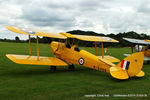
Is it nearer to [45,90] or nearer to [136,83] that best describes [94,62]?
[136,83]

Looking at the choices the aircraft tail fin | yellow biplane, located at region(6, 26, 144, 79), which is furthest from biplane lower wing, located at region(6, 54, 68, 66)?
the aircraft tail fin

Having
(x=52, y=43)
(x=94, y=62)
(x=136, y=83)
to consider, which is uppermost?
(x=52, y=43)

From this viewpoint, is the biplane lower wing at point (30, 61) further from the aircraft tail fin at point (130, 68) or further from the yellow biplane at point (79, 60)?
the aircraft tail fin at point (130, 68)

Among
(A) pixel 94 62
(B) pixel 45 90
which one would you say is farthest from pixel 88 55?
(B) pixel 45 90

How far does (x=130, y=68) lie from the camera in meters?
6.50

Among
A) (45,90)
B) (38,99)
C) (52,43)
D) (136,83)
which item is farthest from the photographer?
(52,43)

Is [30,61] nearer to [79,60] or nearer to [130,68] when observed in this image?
[79,60]

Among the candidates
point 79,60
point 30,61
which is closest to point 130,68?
point 79,60

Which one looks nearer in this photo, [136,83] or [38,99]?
[38,99]

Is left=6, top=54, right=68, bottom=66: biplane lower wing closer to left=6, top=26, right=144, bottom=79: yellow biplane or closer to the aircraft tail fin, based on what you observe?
left=6, top=26, right=144, bottom=79: yellow biplane

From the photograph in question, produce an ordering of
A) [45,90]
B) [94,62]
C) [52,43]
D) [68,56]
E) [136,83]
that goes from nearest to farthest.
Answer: [45,90]
[136,83]
[94,62]
[68,56]
[52,43]

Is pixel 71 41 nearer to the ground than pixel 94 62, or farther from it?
farther from it

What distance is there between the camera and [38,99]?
14.6 ft

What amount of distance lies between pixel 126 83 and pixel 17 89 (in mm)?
4014
